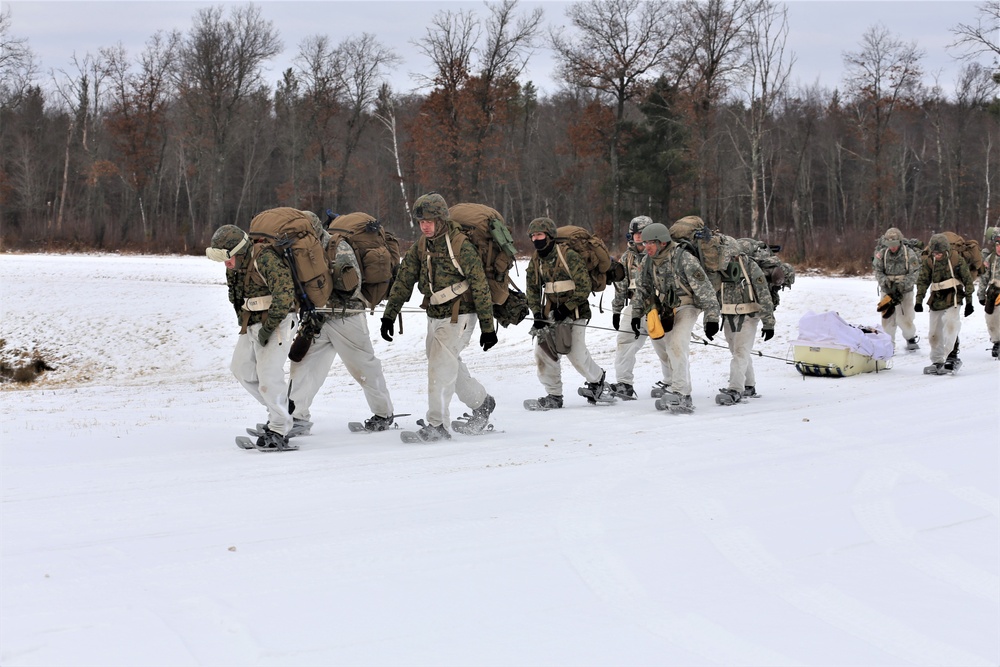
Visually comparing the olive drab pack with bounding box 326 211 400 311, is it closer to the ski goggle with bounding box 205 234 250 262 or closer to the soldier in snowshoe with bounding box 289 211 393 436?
the soldier in snowshoe with bounding box 289 211 393 436

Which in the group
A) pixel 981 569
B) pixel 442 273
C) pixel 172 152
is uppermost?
Result: pixel 172 152

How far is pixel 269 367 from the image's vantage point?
888 cm

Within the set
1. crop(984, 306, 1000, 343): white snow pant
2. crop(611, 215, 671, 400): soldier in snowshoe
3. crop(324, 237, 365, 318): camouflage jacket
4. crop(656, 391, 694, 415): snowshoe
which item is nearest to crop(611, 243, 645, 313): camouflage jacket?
crop(611, 215, 671, 400): soldier in snowshoe

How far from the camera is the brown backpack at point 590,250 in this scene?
1159 cm

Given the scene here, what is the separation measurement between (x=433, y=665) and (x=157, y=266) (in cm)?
3423

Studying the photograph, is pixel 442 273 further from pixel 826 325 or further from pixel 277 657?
pixel 826 325

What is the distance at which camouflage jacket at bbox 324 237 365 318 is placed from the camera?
958 centimetres

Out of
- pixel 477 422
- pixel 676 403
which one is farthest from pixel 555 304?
pixel 477 422

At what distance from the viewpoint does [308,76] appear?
57.4m

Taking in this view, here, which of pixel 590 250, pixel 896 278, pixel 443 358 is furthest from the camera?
pixel 896 278

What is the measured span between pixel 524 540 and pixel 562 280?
603cm

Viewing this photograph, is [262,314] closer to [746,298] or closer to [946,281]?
[746,298]

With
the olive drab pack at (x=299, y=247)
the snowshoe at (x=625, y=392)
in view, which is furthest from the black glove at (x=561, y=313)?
the olive drab pack at (x=299, y=247)

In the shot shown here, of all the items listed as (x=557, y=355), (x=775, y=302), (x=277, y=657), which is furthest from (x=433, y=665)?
(x=775, y=302)
